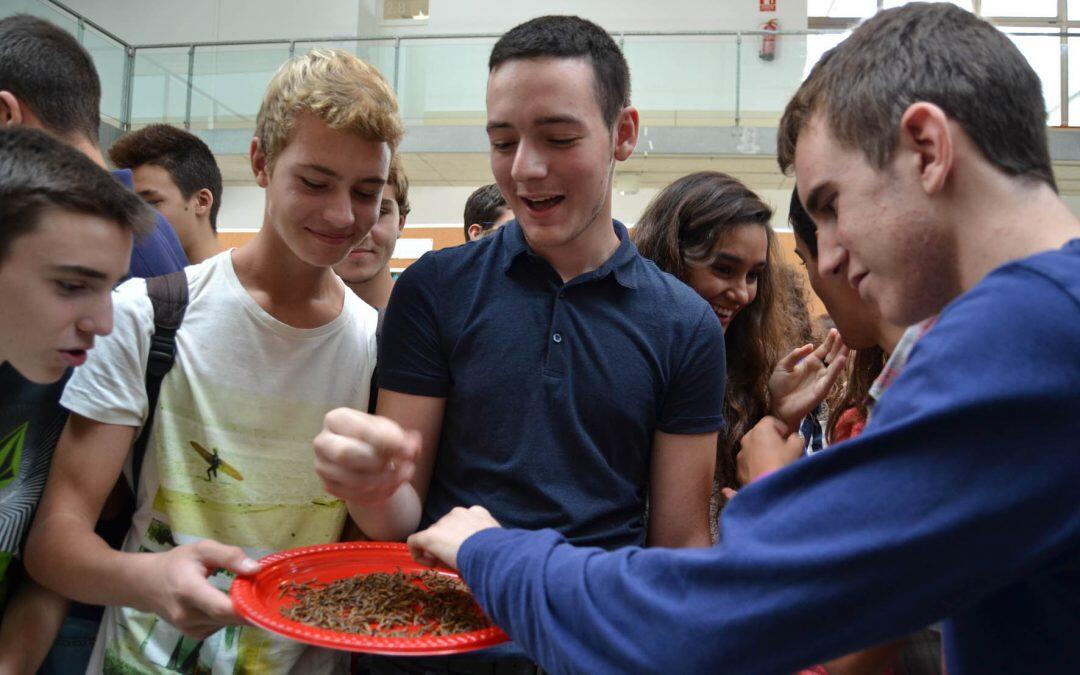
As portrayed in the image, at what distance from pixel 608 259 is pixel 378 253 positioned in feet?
4.83

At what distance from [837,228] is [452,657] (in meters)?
0.98

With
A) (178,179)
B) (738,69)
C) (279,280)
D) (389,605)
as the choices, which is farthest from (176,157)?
(738,69)

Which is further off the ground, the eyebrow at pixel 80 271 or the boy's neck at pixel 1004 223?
the boy's neck at pixel 1004 223

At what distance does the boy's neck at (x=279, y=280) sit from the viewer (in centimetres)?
178

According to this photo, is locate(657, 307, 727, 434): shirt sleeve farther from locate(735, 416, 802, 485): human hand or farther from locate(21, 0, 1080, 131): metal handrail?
locate(21, 0, 1080, 131): metal handrail

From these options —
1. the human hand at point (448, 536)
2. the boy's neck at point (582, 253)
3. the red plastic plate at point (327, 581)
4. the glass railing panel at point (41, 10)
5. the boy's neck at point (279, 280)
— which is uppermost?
the glass railing panel at point (41, 10)

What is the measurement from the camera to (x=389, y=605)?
1364 mm

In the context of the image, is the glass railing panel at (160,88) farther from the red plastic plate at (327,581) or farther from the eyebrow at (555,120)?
the red plastic plate at (327,581)

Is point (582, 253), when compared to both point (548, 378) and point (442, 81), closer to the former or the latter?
point (548, 378)

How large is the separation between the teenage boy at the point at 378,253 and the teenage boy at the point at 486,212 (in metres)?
0.63

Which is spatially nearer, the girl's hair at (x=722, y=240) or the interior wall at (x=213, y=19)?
the girl's hair at (x=722, y=240)

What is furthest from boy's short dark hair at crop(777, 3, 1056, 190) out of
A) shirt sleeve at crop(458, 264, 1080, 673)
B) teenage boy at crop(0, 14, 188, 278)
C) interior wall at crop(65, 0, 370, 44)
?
interior wall at crop(65, 0, 370, 44)

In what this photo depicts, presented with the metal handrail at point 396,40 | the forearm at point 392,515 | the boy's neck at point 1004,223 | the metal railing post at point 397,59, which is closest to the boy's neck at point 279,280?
the forearm at point 392,515

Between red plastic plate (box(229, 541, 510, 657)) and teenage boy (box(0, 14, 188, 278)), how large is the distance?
1.16 metres
